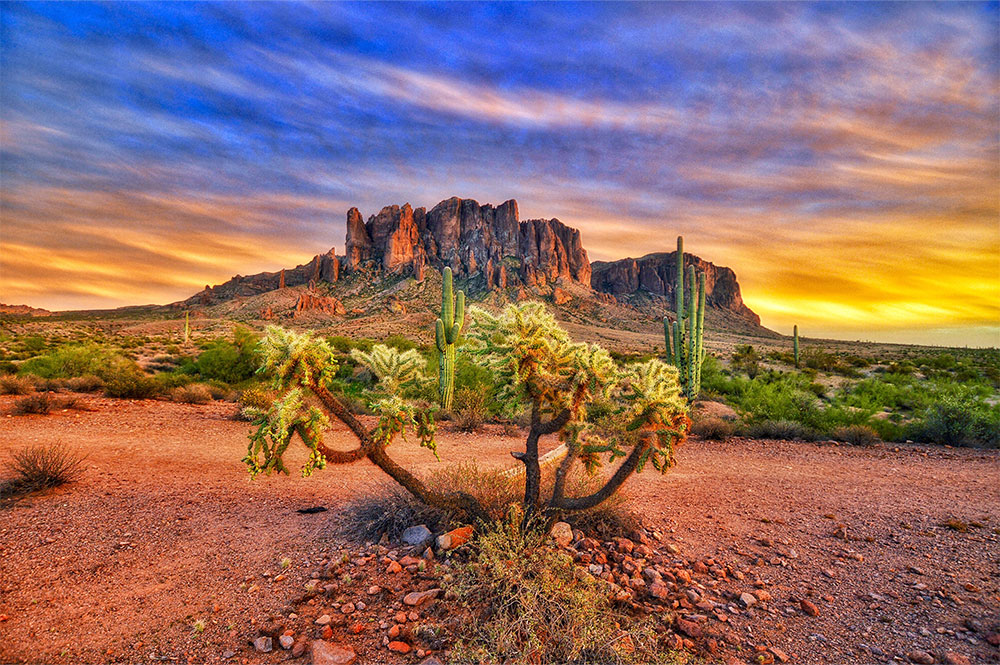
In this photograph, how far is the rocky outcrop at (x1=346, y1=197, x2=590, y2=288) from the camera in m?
134

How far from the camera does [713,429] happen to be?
12031mm

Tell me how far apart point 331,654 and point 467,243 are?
469 feet

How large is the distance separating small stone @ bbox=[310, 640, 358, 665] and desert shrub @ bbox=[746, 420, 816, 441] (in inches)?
471

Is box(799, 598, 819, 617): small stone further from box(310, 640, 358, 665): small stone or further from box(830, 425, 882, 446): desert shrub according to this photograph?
box(830, 425, 882, 446): desert shrub

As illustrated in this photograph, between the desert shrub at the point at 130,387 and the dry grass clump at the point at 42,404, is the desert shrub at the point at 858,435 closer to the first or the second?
the dry grass clump at the point at 42,404

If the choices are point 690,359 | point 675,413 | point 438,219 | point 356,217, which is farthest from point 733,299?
point 675,413

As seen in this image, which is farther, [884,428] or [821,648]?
[884,428]

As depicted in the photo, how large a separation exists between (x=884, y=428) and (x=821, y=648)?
1129 centimetres

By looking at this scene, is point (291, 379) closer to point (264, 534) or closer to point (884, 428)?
point (264, 534)

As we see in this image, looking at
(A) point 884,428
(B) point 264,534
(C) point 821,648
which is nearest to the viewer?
(C) point 821,648

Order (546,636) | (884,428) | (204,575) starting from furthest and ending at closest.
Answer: (884,428), (204,575), (546,636)

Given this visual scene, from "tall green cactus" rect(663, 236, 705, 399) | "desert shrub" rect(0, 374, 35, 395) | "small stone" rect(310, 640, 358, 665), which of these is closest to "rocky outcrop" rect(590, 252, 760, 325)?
"tall green cactus" rect(663, 236, 705, 399)

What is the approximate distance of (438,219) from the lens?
148125 millimetres

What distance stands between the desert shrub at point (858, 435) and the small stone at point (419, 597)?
11.9 meters
